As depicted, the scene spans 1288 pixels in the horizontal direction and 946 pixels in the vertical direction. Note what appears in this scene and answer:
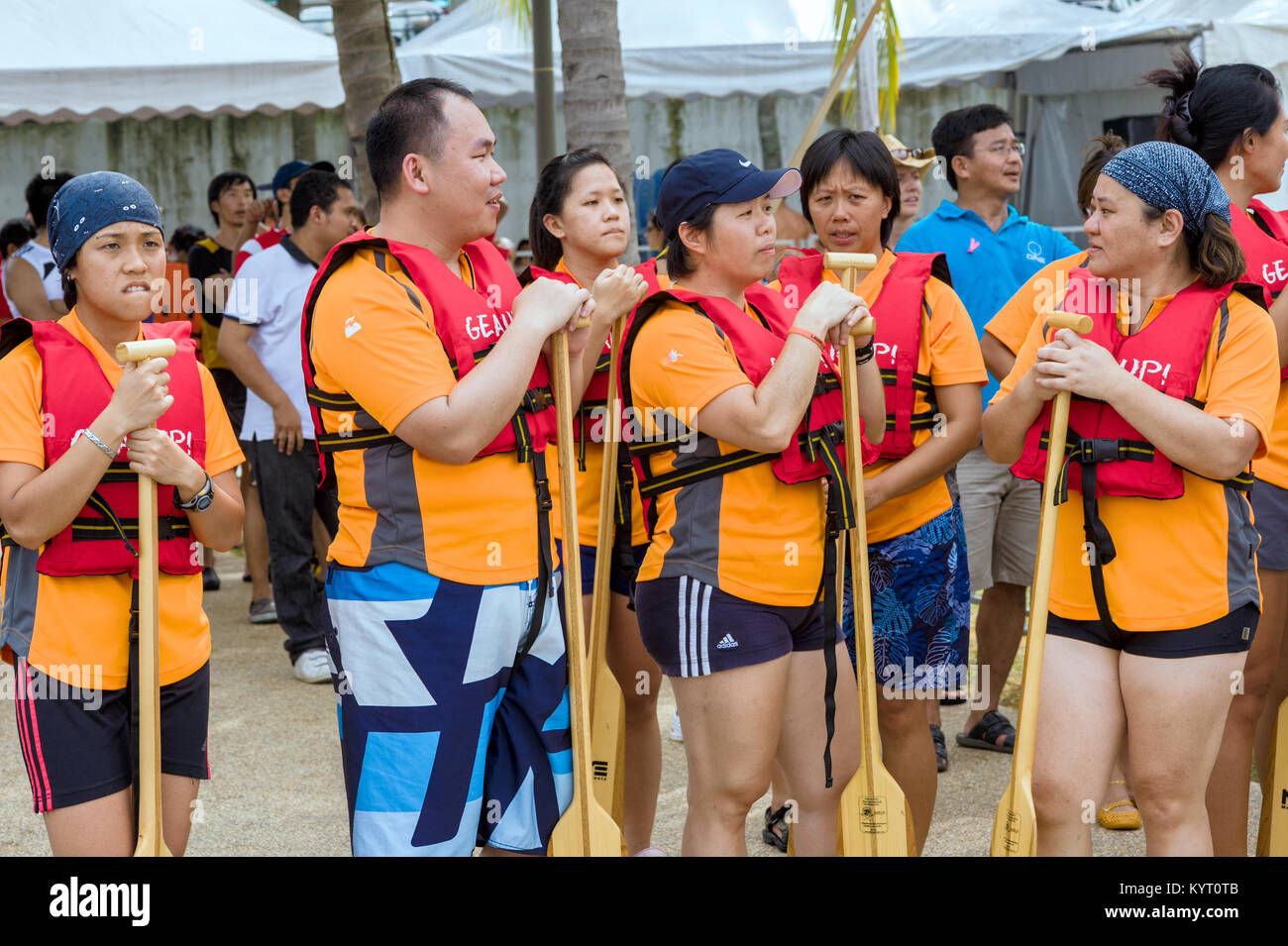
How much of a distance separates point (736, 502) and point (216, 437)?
4.07 ft

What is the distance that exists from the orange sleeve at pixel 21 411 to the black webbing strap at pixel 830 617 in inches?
70.4

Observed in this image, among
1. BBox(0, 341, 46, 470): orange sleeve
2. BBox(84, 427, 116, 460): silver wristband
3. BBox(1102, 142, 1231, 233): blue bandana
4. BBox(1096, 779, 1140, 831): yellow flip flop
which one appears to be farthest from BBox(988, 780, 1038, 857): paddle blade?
BBox(0, 341, 46, 470): orange sleeve

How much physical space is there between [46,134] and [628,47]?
29.5ft

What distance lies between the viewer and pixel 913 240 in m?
5.41

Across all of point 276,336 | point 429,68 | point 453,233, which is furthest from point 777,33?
point 453,233

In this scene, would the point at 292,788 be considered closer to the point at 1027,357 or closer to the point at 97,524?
the point at 97,524

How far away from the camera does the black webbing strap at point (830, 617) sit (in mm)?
3258

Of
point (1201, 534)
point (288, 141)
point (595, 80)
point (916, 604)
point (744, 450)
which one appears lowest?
point (916, 604)

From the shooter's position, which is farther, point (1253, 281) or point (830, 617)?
point (1253, 281)

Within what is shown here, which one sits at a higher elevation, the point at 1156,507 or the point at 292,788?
the point at 1156,507

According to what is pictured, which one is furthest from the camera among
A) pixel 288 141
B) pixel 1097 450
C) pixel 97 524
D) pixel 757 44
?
pixel 288 141

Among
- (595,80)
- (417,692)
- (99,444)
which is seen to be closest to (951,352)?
(417,692)

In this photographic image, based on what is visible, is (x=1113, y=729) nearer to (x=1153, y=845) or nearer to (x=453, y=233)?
(x=1153, y=845)

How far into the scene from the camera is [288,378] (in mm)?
6668
